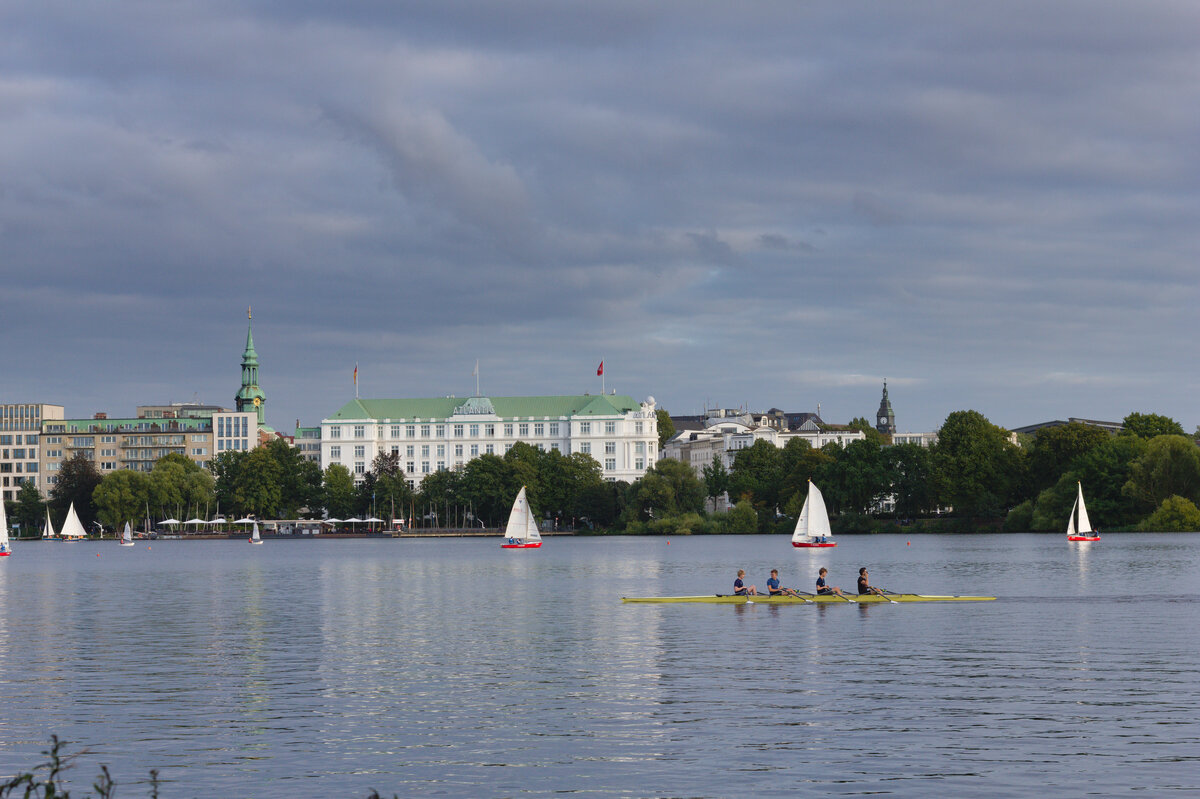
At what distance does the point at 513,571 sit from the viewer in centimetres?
10231

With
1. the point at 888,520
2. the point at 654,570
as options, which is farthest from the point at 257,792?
the point at 888,520

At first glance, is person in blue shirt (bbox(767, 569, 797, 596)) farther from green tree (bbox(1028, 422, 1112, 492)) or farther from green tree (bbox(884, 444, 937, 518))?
green tree (bbox(884, 444, 937, 518))

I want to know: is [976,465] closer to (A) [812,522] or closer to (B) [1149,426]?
(B) [1149,426]

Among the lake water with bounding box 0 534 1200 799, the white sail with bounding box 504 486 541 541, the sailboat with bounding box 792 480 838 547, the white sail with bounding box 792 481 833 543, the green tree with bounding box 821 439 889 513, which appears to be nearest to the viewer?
the lake water with bounding box 0 534 1200 799

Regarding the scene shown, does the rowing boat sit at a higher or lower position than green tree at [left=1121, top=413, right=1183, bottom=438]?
lower

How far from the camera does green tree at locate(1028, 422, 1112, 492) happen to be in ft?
525

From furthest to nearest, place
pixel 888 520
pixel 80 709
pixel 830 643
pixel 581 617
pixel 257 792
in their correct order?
1. pixel 888 520
2. pixel 581 617
3. pixel 830 643
4. pixel 80 709
5. pixel 257 792

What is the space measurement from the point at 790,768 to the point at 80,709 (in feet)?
57.7

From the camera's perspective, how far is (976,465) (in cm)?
16562

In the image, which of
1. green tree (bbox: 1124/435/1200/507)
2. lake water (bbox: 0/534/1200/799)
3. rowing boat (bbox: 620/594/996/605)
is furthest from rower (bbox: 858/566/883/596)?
green tree (bbox: 1124/435/1200/507)

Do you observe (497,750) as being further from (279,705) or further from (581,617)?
(581,617)

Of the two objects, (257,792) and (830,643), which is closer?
(257,792)

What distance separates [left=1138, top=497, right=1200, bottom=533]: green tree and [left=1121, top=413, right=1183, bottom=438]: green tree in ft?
90.4

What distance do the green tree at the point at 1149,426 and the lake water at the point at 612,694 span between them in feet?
336
